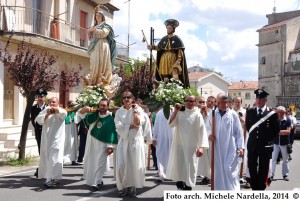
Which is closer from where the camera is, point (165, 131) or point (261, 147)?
point (261, 147)

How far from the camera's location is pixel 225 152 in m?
8.43

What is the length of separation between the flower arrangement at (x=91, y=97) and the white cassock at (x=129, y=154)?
1623 mm

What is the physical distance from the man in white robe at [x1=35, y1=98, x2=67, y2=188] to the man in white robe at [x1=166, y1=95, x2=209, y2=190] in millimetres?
2537

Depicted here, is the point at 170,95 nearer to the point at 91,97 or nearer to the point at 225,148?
the point at 225,148

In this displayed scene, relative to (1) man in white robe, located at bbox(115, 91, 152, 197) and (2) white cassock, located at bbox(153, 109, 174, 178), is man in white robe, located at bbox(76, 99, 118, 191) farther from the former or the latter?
(2) white cassock, located at bbox(153, 109, 174, 178)

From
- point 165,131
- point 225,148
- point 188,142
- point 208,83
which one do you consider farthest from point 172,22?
point 208,83

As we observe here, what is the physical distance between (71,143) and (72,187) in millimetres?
4080

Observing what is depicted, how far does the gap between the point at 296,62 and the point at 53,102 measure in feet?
139

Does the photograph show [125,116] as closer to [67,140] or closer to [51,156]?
[51,156]

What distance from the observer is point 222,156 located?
8.45 meters

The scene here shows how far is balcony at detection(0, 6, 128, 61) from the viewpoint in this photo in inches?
744

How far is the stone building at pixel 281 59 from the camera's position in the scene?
48.7 meters

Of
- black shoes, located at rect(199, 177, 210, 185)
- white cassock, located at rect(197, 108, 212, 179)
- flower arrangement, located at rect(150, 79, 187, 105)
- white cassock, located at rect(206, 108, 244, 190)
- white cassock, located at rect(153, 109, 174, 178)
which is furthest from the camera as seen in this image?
white cassock, located at rect(153, 109, 174, 178)

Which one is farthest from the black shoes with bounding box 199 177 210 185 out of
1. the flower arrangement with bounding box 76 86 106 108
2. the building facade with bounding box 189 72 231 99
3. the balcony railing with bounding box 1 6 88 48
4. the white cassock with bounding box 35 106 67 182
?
the building facade with bounding box 189 72 231 99
